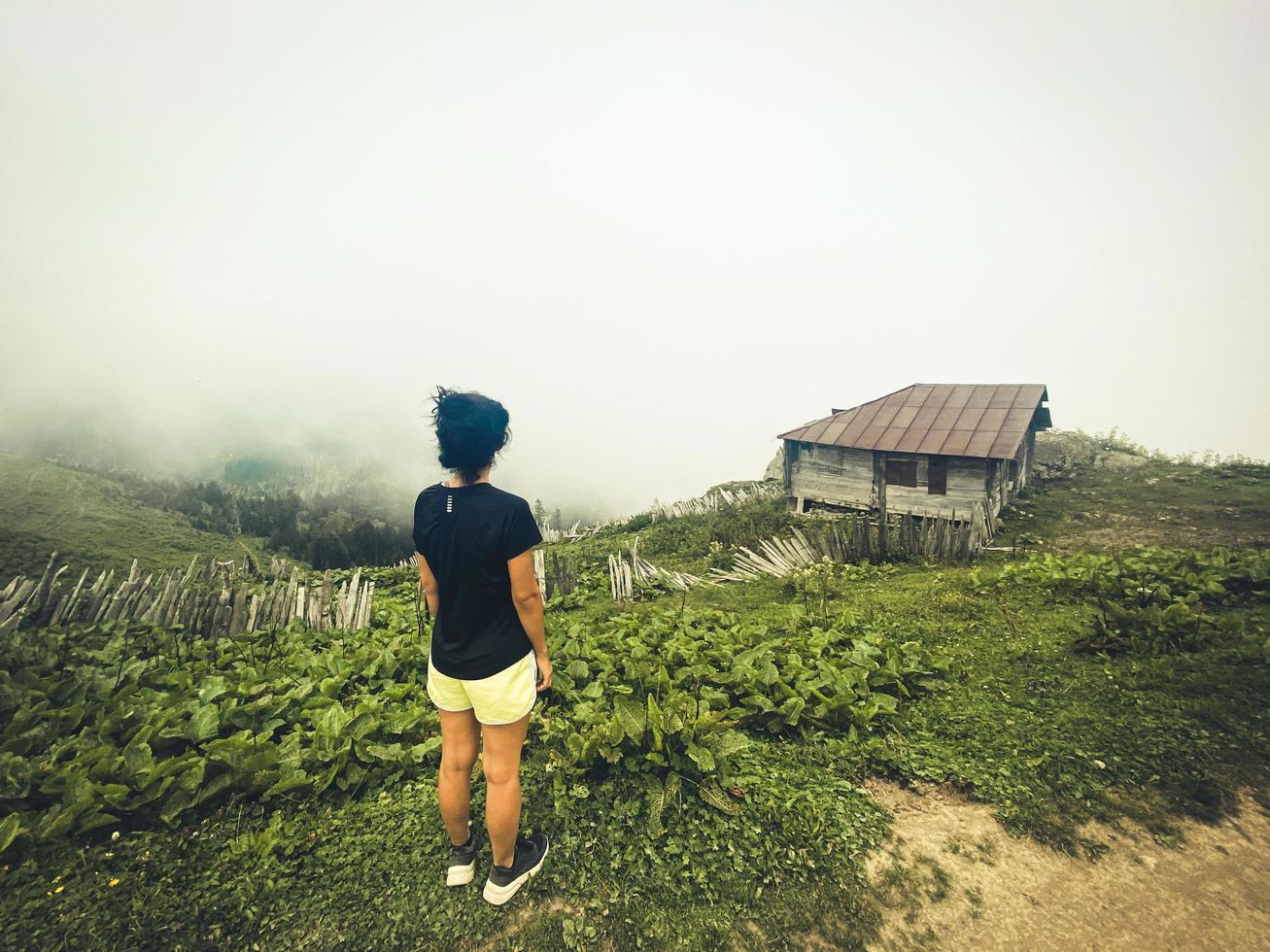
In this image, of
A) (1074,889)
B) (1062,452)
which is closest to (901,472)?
(1062,452)

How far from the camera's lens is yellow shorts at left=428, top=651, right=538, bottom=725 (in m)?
2.34

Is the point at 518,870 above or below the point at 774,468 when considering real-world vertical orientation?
below

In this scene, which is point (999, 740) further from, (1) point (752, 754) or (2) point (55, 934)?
(2) point (55, 934)

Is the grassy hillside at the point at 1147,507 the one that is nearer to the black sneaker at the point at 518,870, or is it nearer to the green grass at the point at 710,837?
the green grass at the point at 710,837

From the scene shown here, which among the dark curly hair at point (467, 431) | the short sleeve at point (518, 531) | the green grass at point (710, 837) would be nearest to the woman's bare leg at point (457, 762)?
the green grass at point (710, 837)

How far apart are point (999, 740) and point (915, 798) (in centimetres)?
100

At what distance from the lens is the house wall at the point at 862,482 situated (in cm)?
1675

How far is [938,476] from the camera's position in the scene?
17.5 metres

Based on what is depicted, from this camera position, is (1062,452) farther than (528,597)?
Yes

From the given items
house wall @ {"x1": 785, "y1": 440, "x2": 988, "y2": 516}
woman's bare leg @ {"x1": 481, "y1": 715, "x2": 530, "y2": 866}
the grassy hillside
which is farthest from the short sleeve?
house wall @ {"x1": 785, "y1": 440, "x2": 988, "y2": 516}

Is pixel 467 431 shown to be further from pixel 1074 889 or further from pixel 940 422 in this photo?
pixel 940 422

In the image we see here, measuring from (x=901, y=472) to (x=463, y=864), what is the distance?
747 inches

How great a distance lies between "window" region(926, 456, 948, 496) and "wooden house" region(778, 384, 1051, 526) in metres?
0.03

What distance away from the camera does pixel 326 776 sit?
3.30 metres
